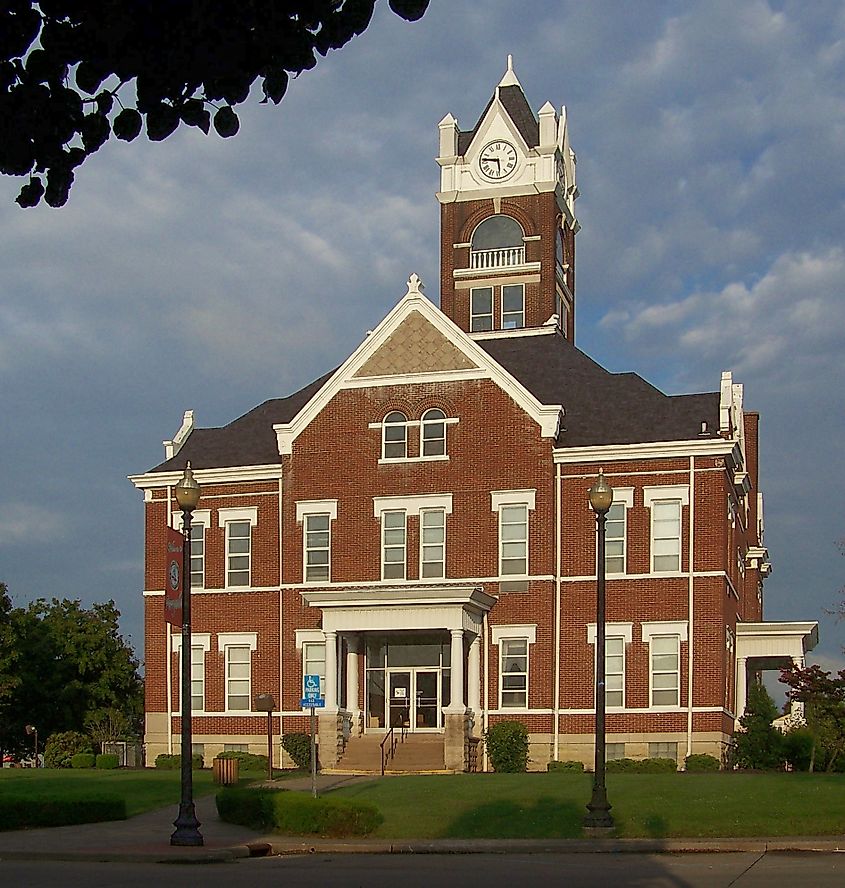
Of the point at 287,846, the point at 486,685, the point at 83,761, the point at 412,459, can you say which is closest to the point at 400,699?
the point at 486,685

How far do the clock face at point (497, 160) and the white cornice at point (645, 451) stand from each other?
16628 mm

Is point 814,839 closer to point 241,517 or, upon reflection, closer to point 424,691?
point 424,691

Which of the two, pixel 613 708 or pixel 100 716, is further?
pixel 100 716

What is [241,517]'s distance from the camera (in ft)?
163

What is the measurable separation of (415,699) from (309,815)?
1969 centimetres

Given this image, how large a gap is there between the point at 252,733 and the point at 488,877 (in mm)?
29243

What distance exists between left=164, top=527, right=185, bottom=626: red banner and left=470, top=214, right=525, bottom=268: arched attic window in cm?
3262

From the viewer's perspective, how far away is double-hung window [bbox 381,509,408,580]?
4753cm

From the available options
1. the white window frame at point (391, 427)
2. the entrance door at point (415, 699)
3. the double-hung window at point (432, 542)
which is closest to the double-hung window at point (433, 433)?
the white window frame at point (391, 427)

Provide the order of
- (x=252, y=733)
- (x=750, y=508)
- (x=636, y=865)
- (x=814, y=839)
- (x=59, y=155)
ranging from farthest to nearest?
(x=750, y=508) → (x=252, y=733) → (x=814, y=839) → (x=636, y=865) → (x=59, y=155)

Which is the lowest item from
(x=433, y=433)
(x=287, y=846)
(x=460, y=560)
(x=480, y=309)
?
(x=287, y=846)

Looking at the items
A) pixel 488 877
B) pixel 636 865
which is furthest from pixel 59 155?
pixel 636 865

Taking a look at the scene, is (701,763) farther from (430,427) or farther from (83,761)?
(83,761)

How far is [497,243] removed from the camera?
5822 cm
